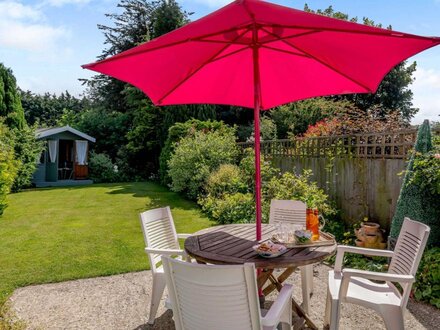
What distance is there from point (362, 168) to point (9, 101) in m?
15.3

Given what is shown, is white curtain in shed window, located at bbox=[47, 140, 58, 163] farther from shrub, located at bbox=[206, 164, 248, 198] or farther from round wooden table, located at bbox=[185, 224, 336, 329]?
round wooden table, located at bbox=[185, 224, 336, 329]

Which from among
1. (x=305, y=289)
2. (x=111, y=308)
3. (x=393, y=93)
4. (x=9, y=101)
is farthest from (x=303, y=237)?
(x=393, y=93)

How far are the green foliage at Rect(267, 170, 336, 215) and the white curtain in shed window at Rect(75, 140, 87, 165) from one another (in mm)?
13418

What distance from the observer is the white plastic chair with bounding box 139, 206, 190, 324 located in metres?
3.06

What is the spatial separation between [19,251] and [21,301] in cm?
206

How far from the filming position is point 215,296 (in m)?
1.79

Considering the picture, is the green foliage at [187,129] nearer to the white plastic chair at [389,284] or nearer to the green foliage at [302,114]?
the green foliage at [302,114]

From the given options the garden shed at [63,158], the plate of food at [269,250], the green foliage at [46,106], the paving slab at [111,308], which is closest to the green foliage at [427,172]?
the paving slab at [111,308]

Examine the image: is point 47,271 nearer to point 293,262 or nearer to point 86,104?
point 293,262

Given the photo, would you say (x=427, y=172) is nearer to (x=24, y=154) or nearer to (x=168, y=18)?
(x=24, y=154)

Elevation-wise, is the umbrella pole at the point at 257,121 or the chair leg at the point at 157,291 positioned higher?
the umbrella pole at the point at 257,121

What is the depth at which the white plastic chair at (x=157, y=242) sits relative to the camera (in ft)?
10.0

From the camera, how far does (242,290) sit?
5.75ft

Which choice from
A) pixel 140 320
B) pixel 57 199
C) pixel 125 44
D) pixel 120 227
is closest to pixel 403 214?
pixel 140 320
